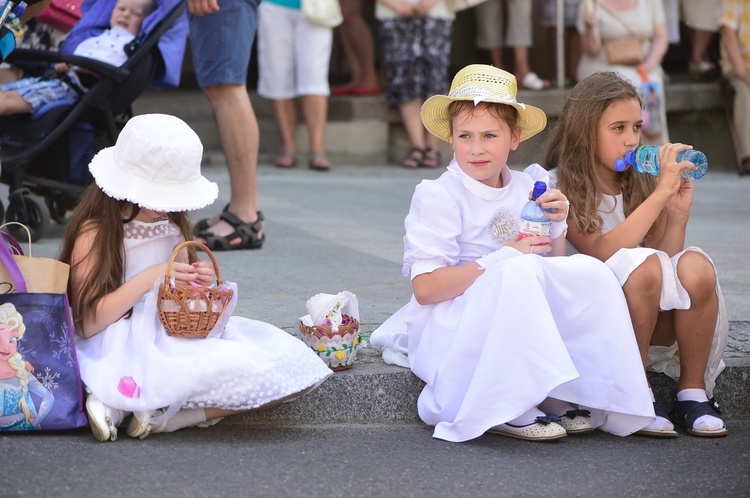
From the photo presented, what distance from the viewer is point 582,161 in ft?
13.5

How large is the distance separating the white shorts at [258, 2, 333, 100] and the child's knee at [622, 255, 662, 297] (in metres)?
5.34

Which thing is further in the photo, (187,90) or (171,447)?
(187,90)

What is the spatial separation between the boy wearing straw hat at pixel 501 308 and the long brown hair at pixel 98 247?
0.89m

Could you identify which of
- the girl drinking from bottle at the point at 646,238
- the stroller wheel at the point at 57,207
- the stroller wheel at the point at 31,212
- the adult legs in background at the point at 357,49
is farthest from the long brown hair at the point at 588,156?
the adult legs in background at the point at 357,49

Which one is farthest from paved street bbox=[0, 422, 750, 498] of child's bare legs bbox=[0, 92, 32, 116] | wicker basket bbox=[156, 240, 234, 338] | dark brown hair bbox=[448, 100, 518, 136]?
child's bare legs bbox=[0, 92, 32, 116]

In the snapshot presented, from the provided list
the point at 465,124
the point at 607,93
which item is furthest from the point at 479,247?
the point at 607,93

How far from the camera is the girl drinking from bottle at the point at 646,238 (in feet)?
12.4

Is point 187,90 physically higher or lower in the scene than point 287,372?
lower

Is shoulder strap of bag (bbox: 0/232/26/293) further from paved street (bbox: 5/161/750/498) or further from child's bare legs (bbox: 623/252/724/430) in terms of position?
child's bare legs (bbox: 623/252/724/430)

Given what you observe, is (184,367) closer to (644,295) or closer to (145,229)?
(145,229)

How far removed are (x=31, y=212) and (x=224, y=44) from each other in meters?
1.26

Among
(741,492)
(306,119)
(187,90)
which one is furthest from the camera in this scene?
(187,90)

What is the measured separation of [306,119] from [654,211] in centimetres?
535

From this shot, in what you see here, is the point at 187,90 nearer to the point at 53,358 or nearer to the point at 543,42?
the point at 543,42
